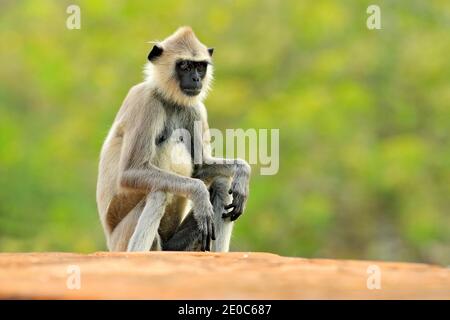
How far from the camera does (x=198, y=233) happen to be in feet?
23.0

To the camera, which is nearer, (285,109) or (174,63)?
(174,63)

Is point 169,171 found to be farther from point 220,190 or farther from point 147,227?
point 147,227

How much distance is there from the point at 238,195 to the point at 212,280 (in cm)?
322

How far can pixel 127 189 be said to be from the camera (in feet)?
23.3

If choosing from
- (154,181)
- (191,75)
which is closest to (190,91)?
(191,75)

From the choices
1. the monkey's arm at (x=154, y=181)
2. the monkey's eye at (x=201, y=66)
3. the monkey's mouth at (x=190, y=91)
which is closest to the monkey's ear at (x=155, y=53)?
the monkey's eye at (x=201, y=66)

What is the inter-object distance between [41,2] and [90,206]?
507cm

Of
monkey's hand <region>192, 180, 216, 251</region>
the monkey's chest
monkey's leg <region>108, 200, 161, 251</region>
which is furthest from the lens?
the monkey's chest

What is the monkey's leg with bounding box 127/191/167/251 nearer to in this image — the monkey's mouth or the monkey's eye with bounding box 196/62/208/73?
the monkey's mouth

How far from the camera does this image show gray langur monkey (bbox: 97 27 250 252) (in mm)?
6898

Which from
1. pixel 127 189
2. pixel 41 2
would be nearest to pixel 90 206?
pixel 41 2

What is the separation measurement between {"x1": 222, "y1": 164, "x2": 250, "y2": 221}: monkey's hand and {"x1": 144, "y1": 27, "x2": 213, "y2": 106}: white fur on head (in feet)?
2.77

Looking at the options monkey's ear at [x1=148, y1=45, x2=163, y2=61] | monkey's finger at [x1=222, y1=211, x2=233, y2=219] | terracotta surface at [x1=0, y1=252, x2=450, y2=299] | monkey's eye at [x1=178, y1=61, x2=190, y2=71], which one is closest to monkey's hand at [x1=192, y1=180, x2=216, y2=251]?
monkey's finger at [x1=222, y1=211, x2=233, y2=219]

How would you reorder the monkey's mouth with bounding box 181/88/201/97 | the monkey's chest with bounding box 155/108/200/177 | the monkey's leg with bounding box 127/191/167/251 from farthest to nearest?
the monkey's mouth with bounding box 181/88/201/97
the monkey's chest with bounding box 155/108/200/177
the monkey's leg with bounding box 127/191/167/251
